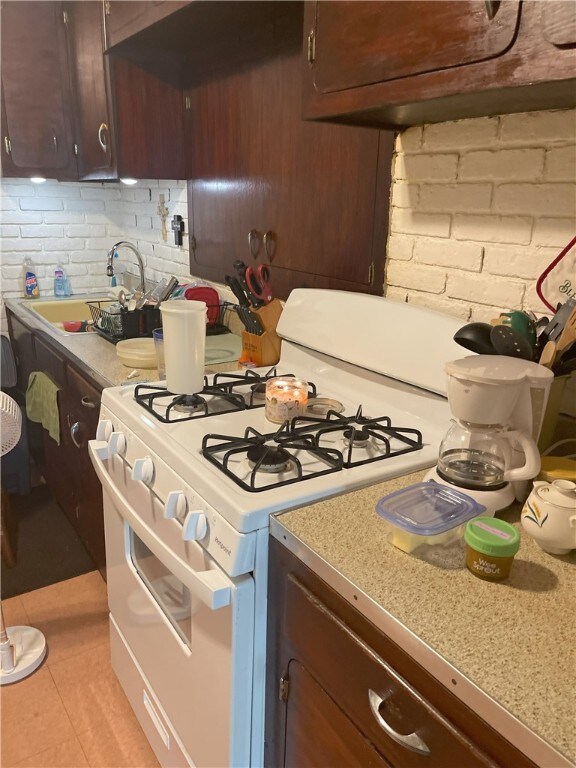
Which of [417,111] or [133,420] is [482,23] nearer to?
[417,111]

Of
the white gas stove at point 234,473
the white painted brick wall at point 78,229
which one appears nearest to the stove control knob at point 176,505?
the white gas stove at point 234,473

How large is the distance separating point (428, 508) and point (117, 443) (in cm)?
76

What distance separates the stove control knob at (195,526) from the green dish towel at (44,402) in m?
1.44

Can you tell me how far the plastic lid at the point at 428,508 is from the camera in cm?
82

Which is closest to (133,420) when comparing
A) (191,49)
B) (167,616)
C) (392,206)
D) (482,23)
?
(167,616)

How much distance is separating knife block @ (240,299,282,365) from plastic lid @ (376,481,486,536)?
35.4 inches

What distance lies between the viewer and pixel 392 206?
1.48 m

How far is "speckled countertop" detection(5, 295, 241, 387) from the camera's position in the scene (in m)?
1.71

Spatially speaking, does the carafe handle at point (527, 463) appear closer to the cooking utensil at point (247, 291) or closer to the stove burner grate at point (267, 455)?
the stove burner grate at point (267, 455)

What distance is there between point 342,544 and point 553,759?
0.37m

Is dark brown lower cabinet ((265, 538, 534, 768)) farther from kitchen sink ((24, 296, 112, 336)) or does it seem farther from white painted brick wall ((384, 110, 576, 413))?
kitchen sink ((24, 296, 112, 336))

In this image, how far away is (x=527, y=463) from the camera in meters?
0.91

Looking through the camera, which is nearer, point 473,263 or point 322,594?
point 322,594

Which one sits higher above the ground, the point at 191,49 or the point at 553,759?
the point at 191,49
